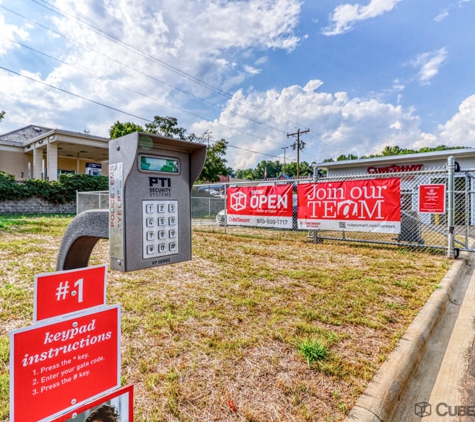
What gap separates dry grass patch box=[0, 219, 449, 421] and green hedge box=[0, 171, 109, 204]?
11.0 metres

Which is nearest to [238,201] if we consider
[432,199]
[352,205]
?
[352,205]

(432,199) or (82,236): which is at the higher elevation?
(432,199)

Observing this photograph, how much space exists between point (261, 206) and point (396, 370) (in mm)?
6185

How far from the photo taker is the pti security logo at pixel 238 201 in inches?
333

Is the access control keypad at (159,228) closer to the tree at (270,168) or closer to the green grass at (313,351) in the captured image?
the green grass at (313,351)

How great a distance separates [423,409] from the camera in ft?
5.98

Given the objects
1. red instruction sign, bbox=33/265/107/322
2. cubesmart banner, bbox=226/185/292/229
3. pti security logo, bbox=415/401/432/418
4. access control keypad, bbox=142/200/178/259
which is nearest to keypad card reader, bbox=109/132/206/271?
access control keypad, bbox=142/200/178/259

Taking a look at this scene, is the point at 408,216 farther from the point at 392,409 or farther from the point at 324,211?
the point at 392,409

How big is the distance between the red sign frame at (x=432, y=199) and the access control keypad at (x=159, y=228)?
19.6ft

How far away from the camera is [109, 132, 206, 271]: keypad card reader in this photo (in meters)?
1.06

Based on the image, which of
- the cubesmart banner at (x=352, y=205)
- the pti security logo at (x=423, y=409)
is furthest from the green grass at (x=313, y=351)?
the cubesmart banner at (x=352, y=205)

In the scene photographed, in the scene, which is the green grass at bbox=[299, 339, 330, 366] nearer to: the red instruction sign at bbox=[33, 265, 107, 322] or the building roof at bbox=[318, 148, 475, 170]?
the red instruction sign at bbox=[33, 265, 107, 322]

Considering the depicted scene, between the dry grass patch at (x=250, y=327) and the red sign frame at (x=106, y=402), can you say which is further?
the dry grass patch at (x=250, y=327)

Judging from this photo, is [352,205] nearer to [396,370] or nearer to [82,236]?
[396,370]
